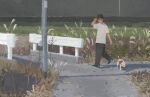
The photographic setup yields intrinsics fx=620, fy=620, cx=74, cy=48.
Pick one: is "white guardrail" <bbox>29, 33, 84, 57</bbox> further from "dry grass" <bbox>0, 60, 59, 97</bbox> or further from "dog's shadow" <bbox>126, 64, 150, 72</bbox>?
"dry grass" <bbox>0, 60, 59, 97</bbox>

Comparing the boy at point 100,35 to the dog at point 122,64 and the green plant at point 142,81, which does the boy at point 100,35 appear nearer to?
the dog at point 122,64

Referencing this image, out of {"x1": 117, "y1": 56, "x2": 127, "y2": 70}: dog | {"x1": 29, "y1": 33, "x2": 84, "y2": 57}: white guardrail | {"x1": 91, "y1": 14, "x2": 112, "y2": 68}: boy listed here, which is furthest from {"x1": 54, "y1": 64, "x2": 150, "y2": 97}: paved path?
{"x1": 29, "y1": 33, "x2": 84, "y2": 57}: white guardrail

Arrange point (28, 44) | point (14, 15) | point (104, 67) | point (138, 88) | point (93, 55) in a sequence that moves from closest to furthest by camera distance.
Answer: point (138, 88)
point (104, 67)
point (93, 55)
point (28, 44)
point (14, 15)

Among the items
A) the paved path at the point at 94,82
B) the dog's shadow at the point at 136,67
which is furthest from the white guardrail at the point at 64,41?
the dog's shadow at the point at 136,67

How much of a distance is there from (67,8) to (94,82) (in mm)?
24726

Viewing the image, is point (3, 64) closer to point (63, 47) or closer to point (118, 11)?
point (63, 47)

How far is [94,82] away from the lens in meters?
13.2

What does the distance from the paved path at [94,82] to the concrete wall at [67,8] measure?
21.6 m

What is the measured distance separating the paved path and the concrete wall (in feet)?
71.0

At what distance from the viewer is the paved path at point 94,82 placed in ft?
39.1

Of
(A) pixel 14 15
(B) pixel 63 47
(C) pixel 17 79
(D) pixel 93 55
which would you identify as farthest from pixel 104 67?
(A) pixel 14 15

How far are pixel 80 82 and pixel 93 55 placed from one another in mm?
3984

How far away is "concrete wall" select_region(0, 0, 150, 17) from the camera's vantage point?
122 ft

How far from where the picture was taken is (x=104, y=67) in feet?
52.1
